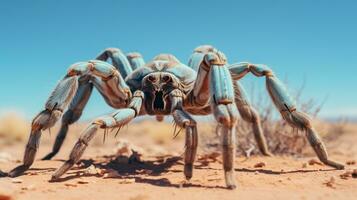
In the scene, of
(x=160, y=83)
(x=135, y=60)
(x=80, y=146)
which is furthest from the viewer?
(x=135, y=60)

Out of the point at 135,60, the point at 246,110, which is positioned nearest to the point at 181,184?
the point at 246,110

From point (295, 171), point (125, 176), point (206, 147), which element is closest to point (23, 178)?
point (125, 176)

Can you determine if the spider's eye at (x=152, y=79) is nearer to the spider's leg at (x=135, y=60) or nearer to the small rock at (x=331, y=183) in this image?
the spider's leg at (x=135, y=60)

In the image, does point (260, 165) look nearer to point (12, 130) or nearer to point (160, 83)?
point (160, 83)

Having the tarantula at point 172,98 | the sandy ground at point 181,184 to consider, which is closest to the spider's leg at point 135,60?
the tarantula at point 172,98

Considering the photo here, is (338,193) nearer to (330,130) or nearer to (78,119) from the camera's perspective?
(78,119)

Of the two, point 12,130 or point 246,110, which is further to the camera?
point 12,130
